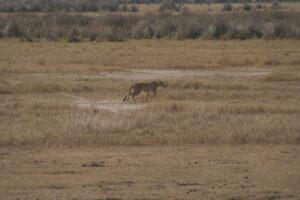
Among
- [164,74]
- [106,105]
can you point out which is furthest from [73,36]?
[106,105]

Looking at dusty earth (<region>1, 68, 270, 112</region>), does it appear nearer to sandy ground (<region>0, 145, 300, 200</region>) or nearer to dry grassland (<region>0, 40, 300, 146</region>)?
dry grassland (<region>0, 40, 300, 146</region>)

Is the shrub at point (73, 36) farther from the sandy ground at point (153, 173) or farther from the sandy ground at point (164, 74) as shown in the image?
the sandy ground at point (153, 173)

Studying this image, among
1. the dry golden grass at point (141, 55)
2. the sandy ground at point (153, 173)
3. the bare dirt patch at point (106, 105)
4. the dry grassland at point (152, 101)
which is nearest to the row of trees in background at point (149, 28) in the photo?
the dry golden grass at point (141, 55)

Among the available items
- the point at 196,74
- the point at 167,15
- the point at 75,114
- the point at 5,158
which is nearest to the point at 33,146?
the point at 5,158

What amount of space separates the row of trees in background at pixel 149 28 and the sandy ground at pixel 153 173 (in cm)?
3448

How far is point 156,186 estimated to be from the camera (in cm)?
1119

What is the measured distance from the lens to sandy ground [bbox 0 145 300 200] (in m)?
10.8

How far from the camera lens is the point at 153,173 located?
39.8ft

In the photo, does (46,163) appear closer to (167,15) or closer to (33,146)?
(33,146)

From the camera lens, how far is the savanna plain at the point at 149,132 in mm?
11305

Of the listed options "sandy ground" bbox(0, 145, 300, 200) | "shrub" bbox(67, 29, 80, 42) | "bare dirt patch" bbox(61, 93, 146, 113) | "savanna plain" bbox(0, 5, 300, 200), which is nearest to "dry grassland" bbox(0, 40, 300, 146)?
"savanna plain" bbox(0, 5, 300, 200)

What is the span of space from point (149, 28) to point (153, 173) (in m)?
39.9

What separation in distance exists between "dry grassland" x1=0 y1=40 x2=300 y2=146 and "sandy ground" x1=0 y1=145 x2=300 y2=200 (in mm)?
857

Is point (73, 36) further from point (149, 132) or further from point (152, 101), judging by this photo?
point (149, 132)
